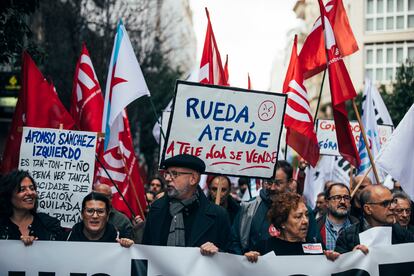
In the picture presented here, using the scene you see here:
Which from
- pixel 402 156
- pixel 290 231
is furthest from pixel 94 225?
pixel 402 156

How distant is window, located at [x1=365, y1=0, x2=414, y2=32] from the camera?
43.9 metres

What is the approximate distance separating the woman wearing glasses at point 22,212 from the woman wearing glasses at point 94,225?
0.23 m

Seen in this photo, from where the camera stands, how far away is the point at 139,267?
529 centimetres

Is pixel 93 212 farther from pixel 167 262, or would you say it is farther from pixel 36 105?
pixel 36 105

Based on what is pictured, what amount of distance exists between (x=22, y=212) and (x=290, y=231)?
2099mm

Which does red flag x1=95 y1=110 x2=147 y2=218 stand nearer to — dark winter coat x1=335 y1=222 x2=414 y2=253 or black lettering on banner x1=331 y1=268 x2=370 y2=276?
dark winter coat x1=335 y1=222 x2=414 y2=253

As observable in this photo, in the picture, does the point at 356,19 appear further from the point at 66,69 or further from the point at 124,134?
the point at 124,134

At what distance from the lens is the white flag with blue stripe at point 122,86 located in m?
8.17

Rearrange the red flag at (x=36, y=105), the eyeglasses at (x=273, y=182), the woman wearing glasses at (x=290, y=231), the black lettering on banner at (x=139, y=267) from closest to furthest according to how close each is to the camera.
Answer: the woman wearing glasses at (x=290, y=231), the black lettering on banner at (x=139, y=267), the eyeglasses at (x=273, y=182), the red flag at (x=36, y=105)

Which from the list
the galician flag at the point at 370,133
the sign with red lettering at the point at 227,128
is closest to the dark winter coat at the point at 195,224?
the sign with red lettering at the point at 227,128

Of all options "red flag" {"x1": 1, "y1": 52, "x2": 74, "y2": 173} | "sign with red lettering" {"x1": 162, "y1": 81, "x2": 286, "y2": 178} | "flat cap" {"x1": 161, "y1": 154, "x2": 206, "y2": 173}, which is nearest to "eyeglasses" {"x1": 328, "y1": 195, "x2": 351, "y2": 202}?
"sign with red lettering" {"x1": 162, "y1": 81, "x2": 286, "y2": 178}

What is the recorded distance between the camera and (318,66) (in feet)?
28.2

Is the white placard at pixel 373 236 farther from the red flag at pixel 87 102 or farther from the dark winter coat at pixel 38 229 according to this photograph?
the red flag at pixel 87 102

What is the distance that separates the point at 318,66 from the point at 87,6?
1909cm
